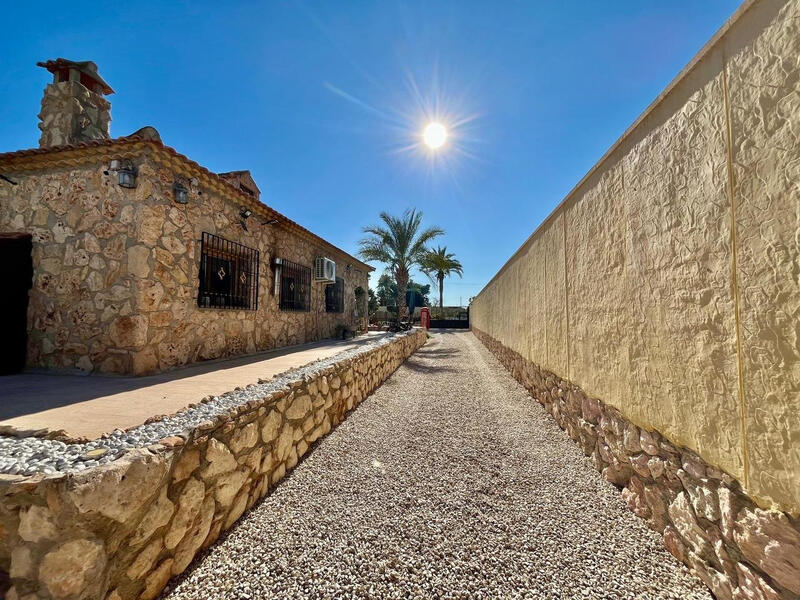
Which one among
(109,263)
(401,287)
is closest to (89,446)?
(109,263)

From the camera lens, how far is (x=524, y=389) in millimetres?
6297

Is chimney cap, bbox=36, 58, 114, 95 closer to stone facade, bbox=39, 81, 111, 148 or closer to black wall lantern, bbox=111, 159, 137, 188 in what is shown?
stone facade, bbox=39, 81, 111, 148

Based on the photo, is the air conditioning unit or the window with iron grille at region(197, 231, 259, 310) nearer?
the window with iron grille at region(197, 231, 259, 310)

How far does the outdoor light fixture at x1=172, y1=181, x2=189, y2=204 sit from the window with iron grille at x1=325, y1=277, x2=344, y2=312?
19.7 feet

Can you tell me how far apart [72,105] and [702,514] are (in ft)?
31.5

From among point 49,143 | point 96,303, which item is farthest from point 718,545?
point 49,143

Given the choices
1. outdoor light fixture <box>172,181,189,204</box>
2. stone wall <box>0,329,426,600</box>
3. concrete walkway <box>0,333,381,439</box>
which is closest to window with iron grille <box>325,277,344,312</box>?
outdoor light fixture <box>172,181,189,204</box>

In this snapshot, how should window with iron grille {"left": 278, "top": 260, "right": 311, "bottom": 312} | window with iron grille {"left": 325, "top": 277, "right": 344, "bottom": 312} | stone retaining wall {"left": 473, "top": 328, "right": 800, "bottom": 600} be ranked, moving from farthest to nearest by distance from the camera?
window with iron grille {"left": 325, "top": 277, "right": 344, "bottom": 312} < window with iron grille {"left": 278, "top": 260, "right": 311, "bottom": 312} < stone retaining wall {"left": 473, "top": 328, "right": 800, "bottom": 600}

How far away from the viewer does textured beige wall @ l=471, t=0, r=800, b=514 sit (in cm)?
140

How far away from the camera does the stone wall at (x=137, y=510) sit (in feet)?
4.11

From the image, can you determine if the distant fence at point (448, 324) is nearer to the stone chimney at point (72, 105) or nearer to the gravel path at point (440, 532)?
the gravel path at point (440, 532)

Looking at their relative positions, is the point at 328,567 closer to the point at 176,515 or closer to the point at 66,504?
the point at 176,515

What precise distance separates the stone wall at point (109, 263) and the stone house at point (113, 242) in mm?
14

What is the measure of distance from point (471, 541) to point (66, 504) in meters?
2.19
